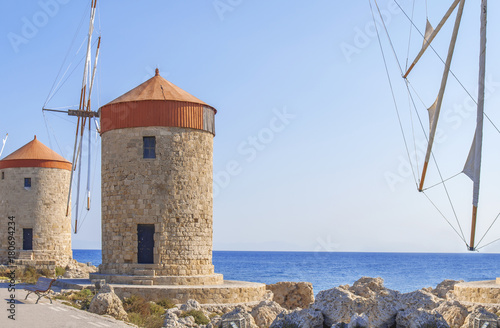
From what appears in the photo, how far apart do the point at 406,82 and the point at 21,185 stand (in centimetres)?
1952

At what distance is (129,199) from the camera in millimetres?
18969

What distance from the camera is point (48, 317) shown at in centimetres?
1238

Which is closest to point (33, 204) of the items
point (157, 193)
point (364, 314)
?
point (157, 193)

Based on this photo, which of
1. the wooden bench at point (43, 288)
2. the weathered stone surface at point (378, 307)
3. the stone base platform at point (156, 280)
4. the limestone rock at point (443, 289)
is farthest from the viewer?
the limestone rock at point (443, 289)

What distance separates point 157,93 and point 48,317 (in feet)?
29.9

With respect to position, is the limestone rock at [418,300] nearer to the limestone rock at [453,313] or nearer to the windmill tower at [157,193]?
the limestone rock at [453,313]

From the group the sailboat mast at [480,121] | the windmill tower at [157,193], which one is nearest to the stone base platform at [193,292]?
the windmill tower at [157,193]

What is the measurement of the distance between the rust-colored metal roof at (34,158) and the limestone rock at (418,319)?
22.4 m

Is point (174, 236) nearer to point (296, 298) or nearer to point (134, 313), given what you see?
point (134, 313)

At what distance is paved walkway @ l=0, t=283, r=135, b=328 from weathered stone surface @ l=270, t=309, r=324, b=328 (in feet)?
9.51

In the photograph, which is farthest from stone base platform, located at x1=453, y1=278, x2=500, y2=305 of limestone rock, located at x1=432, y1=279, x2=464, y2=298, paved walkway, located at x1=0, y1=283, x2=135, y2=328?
paved walkway, located at x1=0, y1=283, x2=135, y2=328

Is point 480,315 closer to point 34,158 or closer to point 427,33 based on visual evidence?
point 427,33

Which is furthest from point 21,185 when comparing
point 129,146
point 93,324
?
point 93,324

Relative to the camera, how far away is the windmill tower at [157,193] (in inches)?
738
